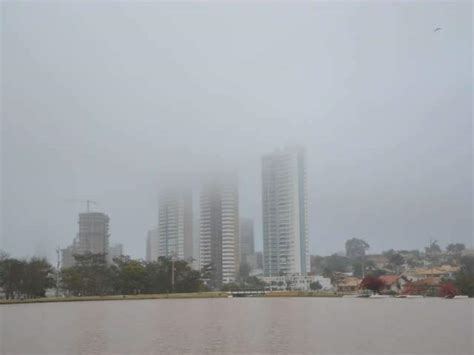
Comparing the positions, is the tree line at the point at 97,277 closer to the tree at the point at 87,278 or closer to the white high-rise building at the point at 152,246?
the tree at the point at 87,278

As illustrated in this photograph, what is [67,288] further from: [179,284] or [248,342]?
[248,342]

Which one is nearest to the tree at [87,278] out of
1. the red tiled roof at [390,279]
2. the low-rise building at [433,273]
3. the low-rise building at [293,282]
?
the low-rise building at [293,282]

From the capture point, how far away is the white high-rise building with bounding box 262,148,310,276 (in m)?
41.2

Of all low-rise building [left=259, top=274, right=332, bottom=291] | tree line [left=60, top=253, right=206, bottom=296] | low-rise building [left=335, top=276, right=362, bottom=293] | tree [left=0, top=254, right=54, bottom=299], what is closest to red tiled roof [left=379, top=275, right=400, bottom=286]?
low-rise building [left=335, top=276, right=362, bottom=293]

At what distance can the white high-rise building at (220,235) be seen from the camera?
4445 centimetres

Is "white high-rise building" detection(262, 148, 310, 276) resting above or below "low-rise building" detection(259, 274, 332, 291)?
above

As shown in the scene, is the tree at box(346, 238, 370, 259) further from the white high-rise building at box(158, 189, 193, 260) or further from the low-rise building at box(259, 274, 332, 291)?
the white high-rise building at box(158, 189, 193, 260)

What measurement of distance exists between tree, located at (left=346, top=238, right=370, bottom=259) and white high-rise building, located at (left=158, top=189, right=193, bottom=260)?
1683 centimetres

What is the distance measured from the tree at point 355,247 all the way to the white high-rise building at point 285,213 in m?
9.38

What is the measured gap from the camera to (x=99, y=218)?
4850 cm

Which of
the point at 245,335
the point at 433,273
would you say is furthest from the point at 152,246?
the point at 245,335

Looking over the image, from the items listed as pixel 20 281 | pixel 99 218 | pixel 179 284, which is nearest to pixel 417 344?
pixel 20 281

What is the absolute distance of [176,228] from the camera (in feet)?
154

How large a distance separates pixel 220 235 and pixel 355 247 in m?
15.9
